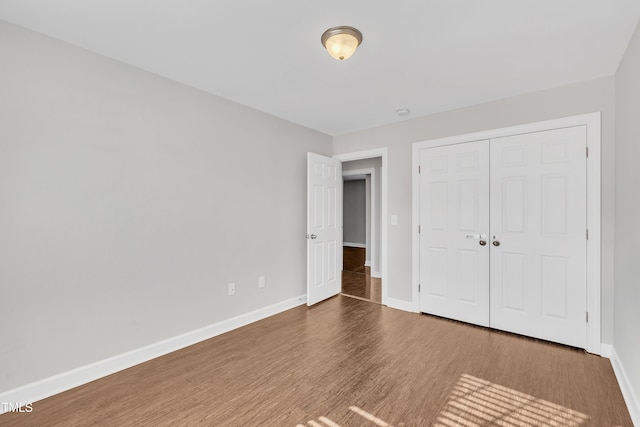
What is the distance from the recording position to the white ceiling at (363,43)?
5.65 feet

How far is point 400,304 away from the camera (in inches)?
149

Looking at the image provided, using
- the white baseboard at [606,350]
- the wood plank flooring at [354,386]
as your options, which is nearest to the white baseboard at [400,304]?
the wood plank flooring at [354,386]

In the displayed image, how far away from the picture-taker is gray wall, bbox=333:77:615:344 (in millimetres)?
2508

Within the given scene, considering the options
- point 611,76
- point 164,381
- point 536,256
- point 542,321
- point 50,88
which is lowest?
point 164,381

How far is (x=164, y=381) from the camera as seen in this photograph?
2.19 m

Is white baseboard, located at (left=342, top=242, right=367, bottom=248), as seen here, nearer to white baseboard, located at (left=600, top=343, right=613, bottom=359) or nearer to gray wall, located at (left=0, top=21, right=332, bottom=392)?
gray wall, located at (left=0, top=21, right=332, bottom=392)

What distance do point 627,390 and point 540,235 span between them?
1.33 metres

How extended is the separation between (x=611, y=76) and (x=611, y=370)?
8.06 feet

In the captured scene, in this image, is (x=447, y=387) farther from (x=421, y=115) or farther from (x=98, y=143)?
(x=98, y=143)

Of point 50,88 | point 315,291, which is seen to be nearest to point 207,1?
point 50,88

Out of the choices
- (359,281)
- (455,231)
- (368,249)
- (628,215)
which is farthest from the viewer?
(368,249)

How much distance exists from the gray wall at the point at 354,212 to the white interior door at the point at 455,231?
18.5 feet

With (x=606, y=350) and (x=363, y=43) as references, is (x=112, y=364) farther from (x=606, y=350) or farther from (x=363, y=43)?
(x=606, y=350)

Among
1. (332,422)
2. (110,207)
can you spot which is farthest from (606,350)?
(110,207)
